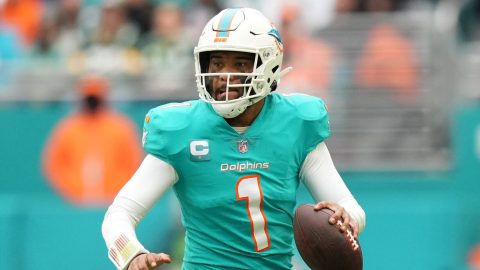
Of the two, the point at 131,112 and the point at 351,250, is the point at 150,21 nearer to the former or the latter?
the point at 131,112

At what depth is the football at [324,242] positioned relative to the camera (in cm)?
406

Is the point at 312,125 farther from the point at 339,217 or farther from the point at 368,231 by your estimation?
the point at 368,231

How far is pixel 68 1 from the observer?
10688mm

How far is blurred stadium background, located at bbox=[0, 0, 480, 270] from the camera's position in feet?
27.1

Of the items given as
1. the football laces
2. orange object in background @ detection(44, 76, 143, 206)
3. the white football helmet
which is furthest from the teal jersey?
orange object in background @ detection(44, 76, 143, 206)

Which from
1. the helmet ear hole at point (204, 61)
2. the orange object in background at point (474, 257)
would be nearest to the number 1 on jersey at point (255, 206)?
the helmet ear hole at point (204, 61)

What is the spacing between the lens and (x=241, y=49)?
4.34 m

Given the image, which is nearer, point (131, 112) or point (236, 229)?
point (236, 229)

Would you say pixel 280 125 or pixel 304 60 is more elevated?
pixel 280 125

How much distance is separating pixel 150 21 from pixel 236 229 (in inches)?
247

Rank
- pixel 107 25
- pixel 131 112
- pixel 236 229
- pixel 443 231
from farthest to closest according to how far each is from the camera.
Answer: pixel 107 25, pixel 131 112, pixel 443 231, pixel 236 229

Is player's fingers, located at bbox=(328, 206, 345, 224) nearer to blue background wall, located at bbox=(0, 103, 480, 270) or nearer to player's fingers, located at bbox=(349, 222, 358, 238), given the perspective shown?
player's fingers, located at bbox=(349, 222, 358, 238)

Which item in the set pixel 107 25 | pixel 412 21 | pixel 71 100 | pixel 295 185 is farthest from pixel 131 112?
pixel 295 185

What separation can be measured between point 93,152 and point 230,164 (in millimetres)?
4774
